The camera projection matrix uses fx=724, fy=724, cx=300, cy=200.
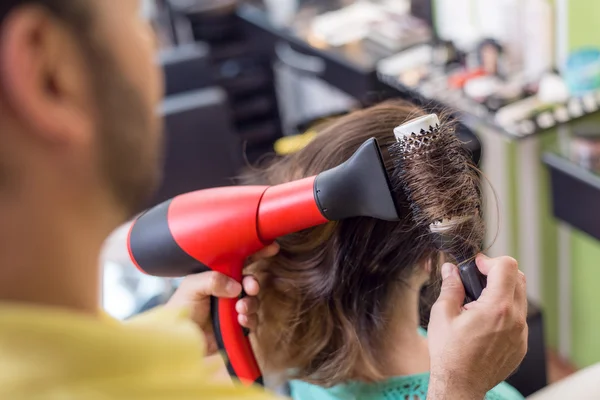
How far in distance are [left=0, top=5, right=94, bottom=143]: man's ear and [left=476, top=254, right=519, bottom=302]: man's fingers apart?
0.44 m

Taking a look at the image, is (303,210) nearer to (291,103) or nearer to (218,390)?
(218,390)

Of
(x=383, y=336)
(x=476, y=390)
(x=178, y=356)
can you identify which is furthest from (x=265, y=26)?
(x=178, y=356)

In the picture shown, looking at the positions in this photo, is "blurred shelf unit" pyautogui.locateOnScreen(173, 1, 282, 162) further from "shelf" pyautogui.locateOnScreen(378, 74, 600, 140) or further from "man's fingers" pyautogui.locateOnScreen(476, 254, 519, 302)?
"man's fingers" pyautogui.locateOnScreen(476, 254, 519, 302)

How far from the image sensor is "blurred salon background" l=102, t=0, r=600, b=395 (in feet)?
4.70

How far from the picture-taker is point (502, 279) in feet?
2.29

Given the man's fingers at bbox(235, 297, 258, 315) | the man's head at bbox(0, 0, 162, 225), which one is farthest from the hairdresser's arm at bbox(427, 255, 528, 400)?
the man's head at bbox(0, 0, 162, 225)

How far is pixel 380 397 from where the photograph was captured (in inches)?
33.9

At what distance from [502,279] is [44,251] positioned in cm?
45

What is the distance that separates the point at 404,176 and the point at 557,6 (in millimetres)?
1167

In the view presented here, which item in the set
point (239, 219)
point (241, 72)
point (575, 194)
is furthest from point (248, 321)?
point (241, 72)

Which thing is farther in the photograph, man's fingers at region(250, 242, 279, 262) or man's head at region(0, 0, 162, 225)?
man's fingers at region(250, 242, 279, 262)

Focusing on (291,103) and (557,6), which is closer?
(557,6)

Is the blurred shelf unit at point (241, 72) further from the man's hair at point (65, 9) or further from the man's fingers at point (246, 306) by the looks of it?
the man's hair at point (65, 9)

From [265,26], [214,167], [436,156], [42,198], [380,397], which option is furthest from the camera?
[265,26]
